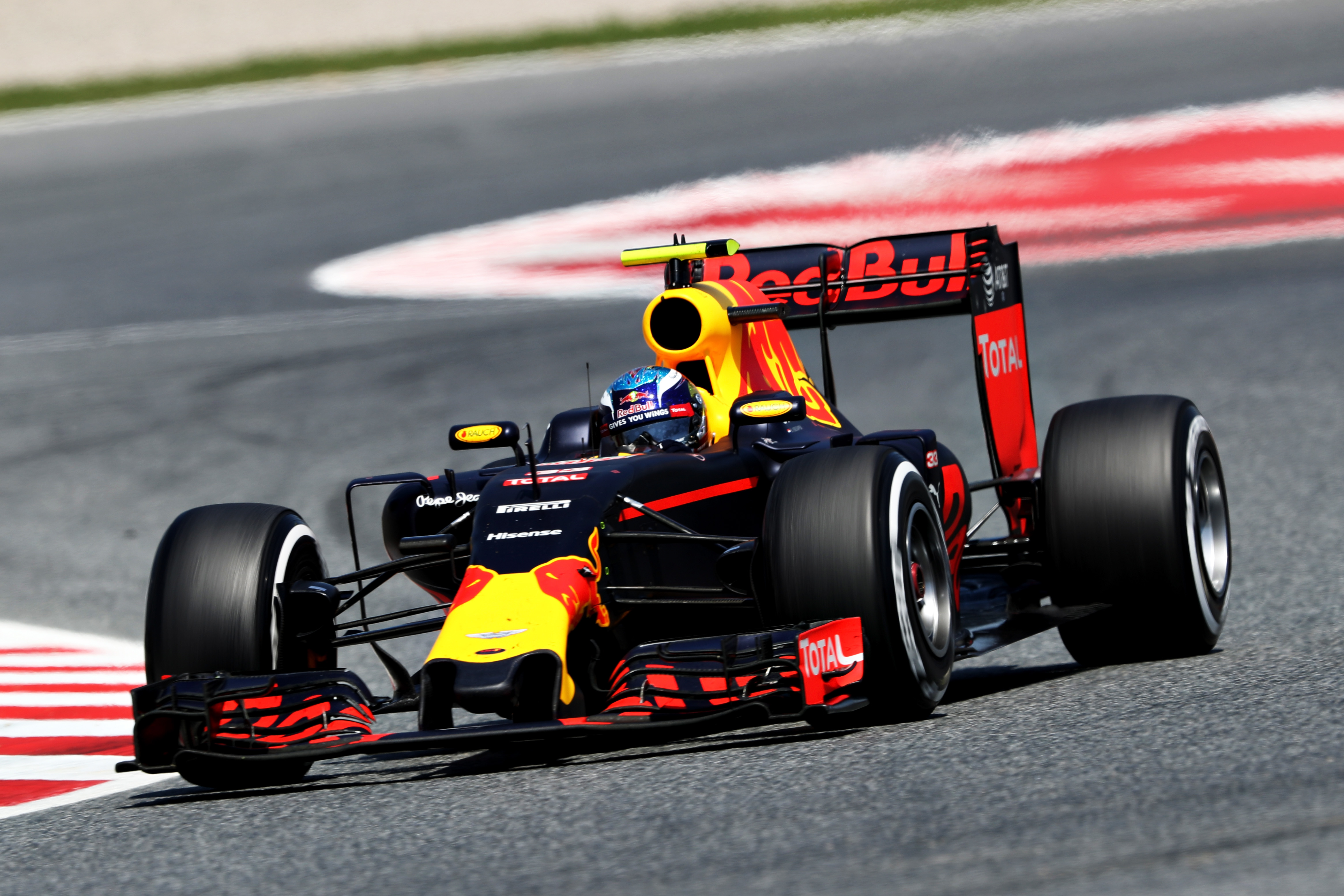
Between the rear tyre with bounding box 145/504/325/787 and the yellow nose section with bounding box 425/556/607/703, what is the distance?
724 mm

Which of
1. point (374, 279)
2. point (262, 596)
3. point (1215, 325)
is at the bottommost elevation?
point (262, 596)

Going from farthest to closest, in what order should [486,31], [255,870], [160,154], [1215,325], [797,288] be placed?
[486,31]
[160,154]
[1215,325]
[797,288]
[255,870]

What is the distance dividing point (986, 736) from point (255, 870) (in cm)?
214

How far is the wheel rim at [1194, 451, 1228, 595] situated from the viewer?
7.45 meters

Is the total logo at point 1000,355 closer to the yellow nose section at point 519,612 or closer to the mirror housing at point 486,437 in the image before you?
the mirror housing at point 486,437

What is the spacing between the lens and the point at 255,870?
4629 millimetres

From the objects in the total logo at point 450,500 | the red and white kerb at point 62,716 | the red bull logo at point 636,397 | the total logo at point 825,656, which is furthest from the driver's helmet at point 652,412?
the red and white kerb at point 62,716

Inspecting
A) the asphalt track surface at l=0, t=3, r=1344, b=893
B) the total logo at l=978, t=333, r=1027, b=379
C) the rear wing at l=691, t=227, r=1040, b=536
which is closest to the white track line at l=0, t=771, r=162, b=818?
the asphalt track surface at l=0, t=3, r=1344, b=893

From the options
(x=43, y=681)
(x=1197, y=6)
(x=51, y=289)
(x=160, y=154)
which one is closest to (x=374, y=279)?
(x=51, y=289)

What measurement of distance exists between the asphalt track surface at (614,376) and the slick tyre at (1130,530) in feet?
0.64

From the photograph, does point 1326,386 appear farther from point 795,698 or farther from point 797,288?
point 795,698

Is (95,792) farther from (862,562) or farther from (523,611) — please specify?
(862,562)

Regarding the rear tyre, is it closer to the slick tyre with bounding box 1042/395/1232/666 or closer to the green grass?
the slick tyre with bounding box 1042/395/1232/666

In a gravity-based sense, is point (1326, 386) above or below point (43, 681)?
above
